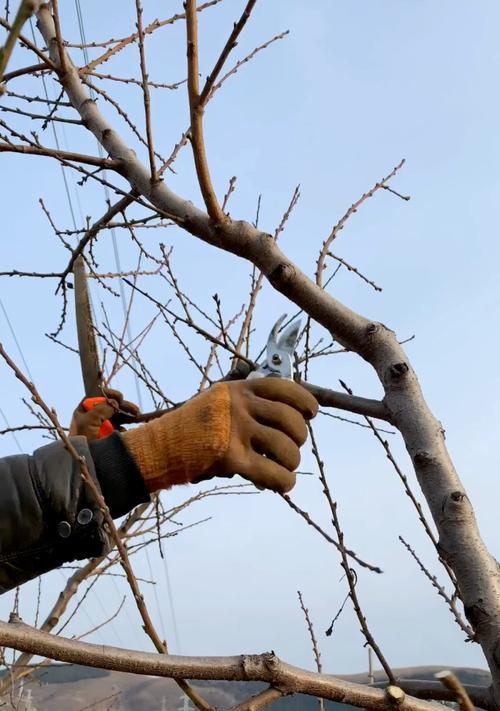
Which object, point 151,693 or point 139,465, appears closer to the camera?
point 139,465

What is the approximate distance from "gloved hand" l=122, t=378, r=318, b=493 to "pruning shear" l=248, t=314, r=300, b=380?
22 centimetres

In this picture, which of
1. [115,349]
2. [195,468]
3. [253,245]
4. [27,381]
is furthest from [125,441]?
[115,349]

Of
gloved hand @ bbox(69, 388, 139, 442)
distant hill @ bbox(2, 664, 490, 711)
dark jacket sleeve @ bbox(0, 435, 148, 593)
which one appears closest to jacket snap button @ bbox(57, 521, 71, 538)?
dark jacket sleeve @ bbox(0, 435, 148, 593)

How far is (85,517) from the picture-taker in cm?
198

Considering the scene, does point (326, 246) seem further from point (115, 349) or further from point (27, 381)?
point (27, 381)

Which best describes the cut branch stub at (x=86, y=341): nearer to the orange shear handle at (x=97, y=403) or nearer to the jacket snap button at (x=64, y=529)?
the orange shear handle at (x=97, y=403)

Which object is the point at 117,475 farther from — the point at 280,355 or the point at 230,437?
the point at 280,355

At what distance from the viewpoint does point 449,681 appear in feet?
4.73

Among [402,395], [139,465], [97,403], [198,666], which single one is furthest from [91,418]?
[198,666]

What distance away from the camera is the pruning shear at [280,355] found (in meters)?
2.47

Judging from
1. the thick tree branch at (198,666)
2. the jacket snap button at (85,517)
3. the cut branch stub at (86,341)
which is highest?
the cut branch stub at (86,341)

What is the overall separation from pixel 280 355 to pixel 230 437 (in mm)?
438

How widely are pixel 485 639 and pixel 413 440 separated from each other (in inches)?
23.2

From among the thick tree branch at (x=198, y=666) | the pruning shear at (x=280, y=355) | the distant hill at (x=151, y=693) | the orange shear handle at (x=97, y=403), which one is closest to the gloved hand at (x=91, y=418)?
the orange shear handle at (x=97, y=403)
